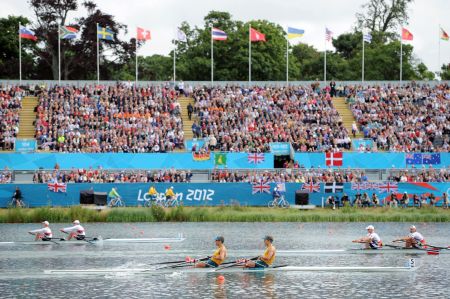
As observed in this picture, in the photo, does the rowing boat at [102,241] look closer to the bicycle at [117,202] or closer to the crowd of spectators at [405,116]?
the bicycle at [117,202]

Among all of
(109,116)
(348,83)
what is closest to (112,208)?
(109,116)

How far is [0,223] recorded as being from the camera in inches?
2235

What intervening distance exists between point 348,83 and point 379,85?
3079mm

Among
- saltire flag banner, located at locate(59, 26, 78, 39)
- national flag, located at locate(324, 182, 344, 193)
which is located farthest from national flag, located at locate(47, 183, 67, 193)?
saltire flag banner, located at locate(59, 26, 78, 39)

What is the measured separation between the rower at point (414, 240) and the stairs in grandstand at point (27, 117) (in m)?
38.8

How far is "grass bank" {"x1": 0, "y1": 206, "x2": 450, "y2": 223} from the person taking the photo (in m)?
56.6

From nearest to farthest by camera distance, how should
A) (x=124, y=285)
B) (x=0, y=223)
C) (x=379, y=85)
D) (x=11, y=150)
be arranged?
1. (x=124, y=285)
2. (x=0, y=223)
3. (x=11, y=150)
4. (x=379, y=85)

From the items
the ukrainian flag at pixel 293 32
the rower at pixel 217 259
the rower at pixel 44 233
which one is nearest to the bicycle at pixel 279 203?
the rower at pixel 44 233

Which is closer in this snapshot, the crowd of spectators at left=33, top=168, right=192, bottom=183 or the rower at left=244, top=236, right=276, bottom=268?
the rower at left=244, top=236, right=276, bottom=268

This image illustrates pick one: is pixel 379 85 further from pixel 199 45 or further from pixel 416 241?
pixel 416 241

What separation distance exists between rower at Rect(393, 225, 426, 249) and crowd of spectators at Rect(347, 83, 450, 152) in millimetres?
29876

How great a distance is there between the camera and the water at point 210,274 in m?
33.2

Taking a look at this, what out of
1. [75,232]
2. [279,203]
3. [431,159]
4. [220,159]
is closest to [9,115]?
[220,159]

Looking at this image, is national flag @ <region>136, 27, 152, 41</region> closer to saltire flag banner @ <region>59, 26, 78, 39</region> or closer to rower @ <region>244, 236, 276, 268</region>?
saltire flag banner @ <region>59, 26, 78, 39</region>
